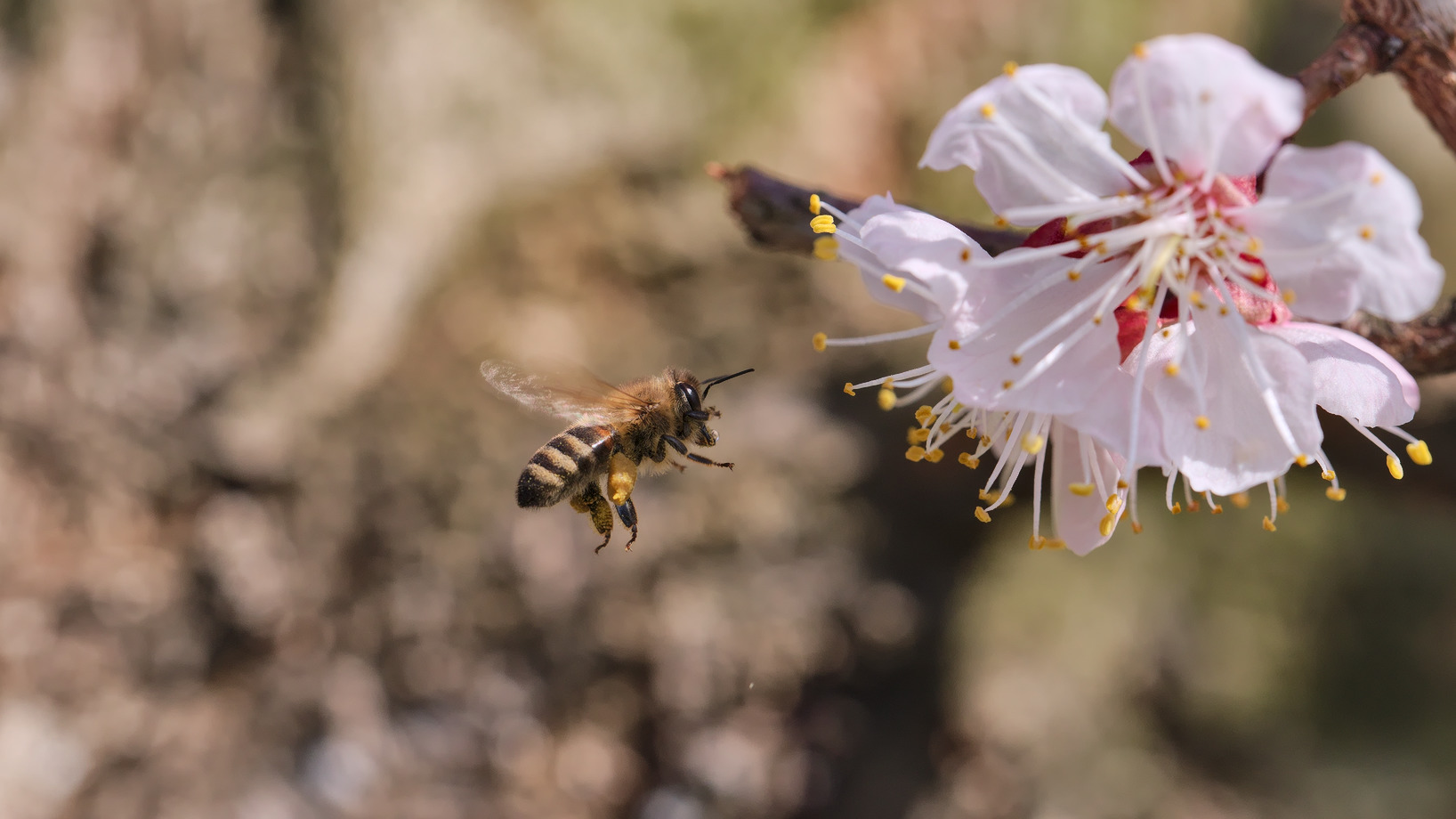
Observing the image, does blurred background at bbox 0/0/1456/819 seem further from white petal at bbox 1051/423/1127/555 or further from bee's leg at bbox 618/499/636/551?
white petal at bbox 1051/423/1127/555

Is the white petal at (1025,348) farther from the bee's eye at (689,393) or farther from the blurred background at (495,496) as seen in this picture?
the blurred background at (495,496)

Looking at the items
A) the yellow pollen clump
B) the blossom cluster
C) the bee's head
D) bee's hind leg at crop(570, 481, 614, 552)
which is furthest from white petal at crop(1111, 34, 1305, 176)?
bee's hind leg at crop(570, 481, 614, 552)

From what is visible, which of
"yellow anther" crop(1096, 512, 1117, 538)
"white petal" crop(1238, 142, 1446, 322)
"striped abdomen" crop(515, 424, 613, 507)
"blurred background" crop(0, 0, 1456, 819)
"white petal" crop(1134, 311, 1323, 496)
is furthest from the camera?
"blurred background" crop(0, 0, 1456, 819)

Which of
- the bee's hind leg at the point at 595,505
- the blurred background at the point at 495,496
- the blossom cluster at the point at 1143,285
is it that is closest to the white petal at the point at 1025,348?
the blossom cluster at the point at 1143,285

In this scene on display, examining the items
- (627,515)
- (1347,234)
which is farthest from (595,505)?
(1347,234)

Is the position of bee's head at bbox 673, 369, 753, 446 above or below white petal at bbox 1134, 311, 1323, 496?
below

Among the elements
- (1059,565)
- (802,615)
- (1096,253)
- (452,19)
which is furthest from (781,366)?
(1096,253)

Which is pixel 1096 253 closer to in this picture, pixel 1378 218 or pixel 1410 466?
pixel 1378 218
